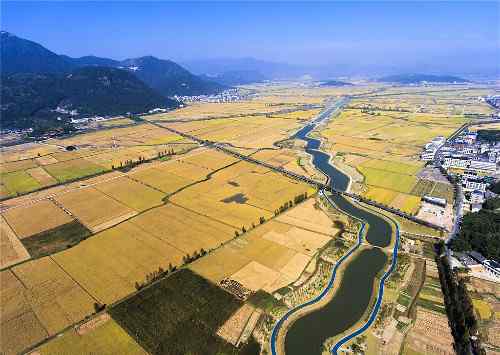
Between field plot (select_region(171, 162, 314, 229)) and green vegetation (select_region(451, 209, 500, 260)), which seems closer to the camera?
green vegetation (select_region(451, 209, 500, 260))

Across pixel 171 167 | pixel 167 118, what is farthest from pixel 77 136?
pixel 171 167

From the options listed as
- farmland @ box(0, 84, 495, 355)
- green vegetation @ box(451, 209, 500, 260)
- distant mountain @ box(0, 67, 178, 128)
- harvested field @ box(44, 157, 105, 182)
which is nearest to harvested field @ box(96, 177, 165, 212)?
farmland @ box(0, 84, 495, 355)

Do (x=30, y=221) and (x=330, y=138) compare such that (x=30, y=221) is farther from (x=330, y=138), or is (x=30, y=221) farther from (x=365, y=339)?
(x=330, y=138)


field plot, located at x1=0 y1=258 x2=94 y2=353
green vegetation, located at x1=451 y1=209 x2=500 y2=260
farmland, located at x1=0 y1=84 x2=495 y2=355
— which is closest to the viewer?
field plot, located at x1=0 y1=258 x2=94 y2=353

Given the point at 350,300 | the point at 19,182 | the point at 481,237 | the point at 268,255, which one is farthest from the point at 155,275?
the point at 19,182

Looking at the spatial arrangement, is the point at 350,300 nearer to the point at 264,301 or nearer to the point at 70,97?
the point at 264,301

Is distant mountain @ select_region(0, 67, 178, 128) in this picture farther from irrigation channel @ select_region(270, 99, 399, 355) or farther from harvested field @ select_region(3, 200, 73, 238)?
irrigation channel @ select_region(270, 99, 399, 355)
